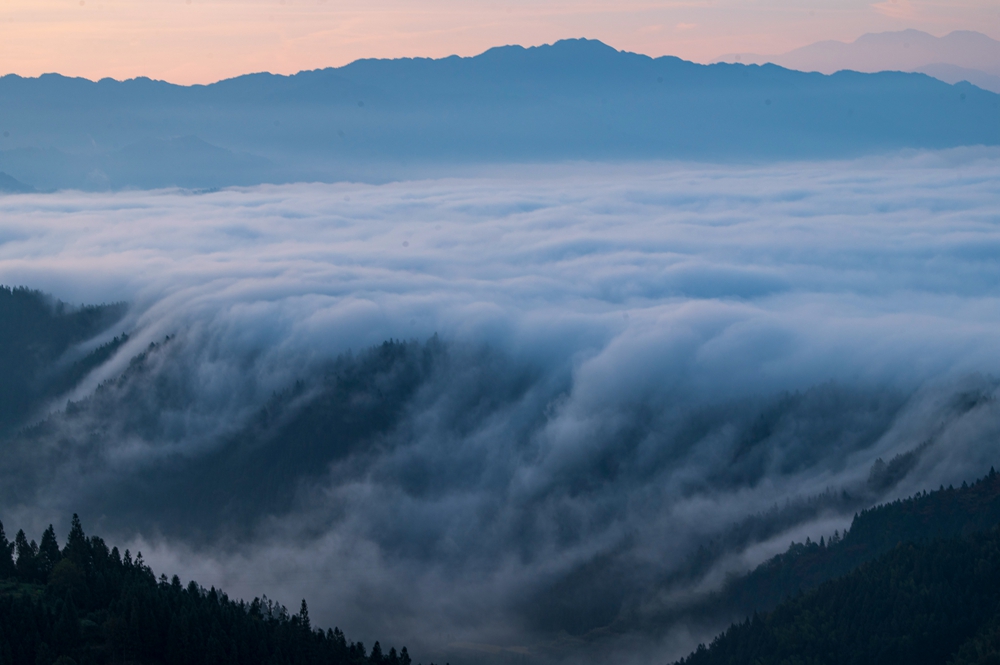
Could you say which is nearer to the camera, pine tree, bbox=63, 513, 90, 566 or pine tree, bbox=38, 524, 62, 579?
pine tree, bbox=38, 524, 62, 579

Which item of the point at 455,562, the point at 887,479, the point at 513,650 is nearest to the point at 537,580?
the point at 455,562

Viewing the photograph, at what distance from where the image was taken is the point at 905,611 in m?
A: 103

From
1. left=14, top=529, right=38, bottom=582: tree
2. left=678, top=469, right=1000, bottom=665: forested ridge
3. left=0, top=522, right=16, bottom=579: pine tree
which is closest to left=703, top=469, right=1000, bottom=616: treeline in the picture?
left=678, top=469, right=1000, bottom=665: forested ridge

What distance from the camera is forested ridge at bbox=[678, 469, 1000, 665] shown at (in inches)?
3939

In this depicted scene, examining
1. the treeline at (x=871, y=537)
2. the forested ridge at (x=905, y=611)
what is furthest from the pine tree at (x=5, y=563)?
the treeline at (x=871, y=537)

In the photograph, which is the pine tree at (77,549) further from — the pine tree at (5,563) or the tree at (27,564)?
the pine tree at (5,563)

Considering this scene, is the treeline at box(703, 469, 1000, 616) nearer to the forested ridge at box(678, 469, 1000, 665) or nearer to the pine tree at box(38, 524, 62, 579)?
the forested ridge at box(678, 469, 1000, 665)

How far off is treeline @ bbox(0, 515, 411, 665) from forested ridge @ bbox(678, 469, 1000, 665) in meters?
49.3

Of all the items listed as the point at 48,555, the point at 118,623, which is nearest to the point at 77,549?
the point at 48,555

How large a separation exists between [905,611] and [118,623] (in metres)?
77.3

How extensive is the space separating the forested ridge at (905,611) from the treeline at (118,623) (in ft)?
162

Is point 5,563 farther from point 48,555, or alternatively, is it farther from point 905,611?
point 905,611

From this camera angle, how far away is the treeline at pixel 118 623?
2511 inches

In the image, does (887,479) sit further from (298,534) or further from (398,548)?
(298,534)
